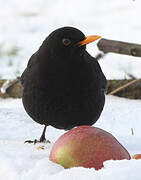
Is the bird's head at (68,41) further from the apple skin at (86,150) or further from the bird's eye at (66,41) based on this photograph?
the apple skin at (86,150)

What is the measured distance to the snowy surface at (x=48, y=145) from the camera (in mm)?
2256

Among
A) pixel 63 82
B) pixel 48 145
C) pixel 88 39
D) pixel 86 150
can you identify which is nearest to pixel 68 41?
pixel 88 39

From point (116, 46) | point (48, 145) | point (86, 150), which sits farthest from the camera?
point (116, 46)

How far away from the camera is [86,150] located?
254cm

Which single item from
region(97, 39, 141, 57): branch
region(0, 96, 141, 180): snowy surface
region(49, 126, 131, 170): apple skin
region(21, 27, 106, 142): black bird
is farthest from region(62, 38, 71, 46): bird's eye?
region(97, 39, 141, 57): branch

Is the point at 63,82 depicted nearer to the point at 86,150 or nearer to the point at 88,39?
the point at 88,39

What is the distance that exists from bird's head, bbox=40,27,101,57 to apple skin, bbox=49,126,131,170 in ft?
2.83

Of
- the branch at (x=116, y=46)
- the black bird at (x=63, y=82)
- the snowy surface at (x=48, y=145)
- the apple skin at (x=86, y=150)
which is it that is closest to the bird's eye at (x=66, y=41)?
the black bird at (x=63, y=82)

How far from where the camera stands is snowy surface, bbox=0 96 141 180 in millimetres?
2256

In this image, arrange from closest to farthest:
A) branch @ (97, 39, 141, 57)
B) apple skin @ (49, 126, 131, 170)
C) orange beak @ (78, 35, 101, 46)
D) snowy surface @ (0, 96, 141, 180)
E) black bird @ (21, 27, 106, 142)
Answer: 1. snowy surface @ (0, 96, 141, 180)
2. apple skin @ (49, 126, 131, 170)
3. orange beak @ (78, 35, 101, 46)
4. black bird @ (21, 27, 106, 142)
5. branch @ (97, 39, 141, 57)

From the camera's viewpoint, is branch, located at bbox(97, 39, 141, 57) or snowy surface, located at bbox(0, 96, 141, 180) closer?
snowy surface, located at bbox(0, 96, 141, 180)

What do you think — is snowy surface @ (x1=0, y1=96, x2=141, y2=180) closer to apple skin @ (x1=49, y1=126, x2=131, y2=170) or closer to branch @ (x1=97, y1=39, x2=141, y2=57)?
apple skin @ (x1=49, y1=126, x2=131, y2=170)

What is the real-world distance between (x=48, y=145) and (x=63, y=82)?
19.1 inches

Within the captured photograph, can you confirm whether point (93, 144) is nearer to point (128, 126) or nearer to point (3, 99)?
point (128, 126)
